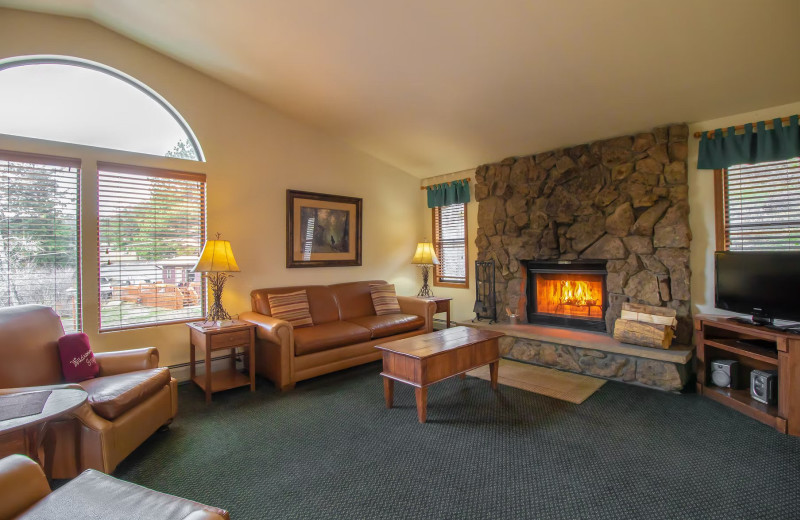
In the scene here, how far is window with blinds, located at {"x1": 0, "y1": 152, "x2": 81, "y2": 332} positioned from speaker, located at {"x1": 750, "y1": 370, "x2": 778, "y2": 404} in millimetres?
5541

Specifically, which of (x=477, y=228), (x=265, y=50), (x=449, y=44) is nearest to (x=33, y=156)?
Answer: (x=265, y=50)

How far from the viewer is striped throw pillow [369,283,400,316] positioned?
4948 mm

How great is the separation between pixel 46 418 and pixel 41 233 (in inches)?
86.2

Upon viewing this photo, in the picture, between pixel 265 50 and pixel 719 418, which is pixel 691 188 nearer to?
pixel 719 418

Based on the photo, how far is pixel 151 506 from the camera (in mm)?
1293

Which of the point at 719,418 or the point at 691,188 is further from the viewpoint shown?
the point at 691,188

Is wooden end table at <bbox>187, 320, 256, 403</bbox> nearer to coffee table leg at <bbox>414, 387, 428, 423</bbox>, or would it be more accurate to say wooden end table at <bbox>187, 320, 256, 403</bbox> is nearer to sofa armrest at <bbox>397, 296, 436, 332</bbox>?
coffee table leg at <bbox>414, 387, 428, 423</bbox>

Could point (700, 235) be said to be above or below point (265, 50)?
below

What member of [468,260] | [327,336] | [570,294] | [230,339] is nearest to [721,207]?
[570,294]

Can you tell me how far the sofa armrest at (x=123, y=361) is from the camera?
8.91ft

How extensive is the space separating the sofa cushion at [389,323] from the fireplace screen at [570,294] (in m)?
1.56

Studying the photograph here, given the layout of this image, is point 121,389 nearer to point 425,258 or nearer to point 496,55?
point 496,55

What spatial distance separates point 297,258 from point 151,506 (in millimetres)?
3509

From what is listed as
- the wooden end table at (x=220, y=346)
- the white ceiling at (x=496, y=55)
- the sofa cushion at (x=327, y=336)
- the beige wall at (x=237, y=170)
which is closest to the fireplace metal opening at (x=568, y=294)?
the white ceiling at (x=496, y=55)
